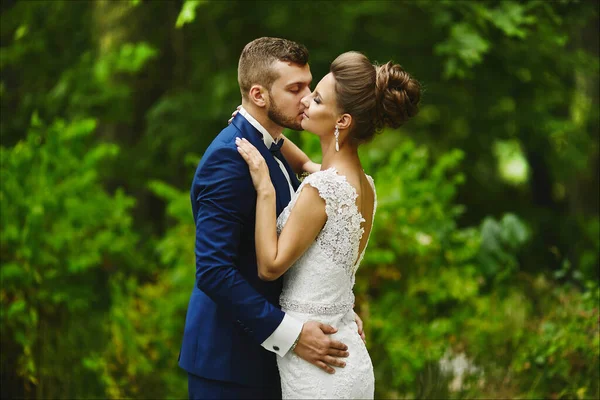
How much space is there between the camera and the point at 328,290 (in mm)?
2719

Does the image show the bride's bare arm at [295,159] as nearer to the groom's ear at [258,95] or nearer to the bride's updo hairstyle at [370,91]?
the groom's ear at [258,95]

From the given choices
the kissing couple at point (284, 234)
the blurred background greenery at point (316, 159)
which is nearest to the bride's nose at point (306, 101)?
the kissing couple at point (284, 234)

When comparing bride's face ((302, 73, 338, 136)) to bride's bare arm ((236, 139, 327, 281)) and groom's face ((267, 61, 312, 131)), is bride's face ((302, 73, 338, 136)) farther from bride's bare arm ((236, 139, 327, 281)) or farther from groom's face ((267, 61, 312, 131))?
bride's bare arm ((236, 139, 327, 281))

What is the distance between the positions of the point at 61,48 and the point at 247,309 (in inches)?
195

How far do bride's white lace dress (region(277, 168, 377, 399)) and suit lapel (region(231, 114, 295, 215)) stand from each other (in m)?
0.09

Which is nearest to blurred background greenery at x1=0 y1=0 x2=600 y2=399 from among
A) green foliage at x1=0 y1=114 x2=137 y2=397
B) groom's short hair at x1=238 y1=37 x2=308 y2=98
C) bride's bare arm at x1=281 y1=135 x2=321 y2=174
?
green foliage at x1=0 y1=114 x2=137 y2=397

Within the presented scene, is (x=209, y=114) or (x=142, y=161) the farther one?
(x=142, y=161)

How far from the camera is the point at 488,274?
20.8ft

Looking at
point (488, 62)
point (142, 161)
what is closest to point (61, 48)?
point (142, 161)

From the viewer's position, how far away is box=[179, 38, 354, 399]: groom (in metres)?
2.60

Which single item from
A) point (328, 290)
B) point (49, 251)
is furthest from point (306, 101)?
point (49, 251)

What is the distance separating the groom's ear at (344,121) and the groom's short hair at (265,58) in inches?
11.1

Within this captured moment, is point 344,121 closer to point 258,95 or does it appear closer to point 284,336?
point 258,95

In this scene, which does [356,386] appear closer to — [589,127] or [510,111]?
[510,111]
